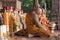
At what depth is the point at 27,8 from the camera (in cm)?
299

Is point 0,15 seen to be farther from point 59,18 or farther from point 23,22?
point 59,18

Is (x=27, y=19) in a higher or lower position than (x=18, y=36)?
higher

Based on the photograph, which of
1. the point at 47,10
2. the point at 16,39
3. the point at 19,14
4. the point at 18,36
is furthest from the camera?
the point at 47,10

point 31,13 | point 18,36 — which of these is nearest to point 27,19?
point 31,13

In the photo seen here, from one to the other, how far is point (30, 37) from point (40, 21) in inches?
8.7

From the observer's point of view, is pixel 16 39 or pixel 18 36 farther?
pixel 18 36

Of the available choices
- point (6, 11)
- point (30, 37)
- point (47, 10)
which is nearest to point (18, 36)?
point (30, 37)

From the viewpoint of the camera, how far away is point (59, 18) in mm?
3113

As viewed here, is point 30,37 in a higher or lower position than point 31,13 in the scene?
lower

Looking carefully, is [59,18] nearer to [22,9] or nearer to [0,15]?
[22,9]

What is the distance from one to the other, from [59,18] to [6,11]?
0.97 m

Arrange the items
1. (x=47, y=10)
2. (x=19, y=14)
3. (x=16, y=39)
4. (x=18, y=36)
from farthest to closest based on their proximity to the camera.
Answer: (x=47, y=10) < (x=19, y=14) < (x=18, y=36) < (x=16, y=39)

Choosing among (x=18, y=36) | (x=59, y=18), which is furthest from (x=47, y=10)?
(x=18, y=36)

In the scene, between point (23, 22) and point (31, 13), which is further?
point (23, 22)
